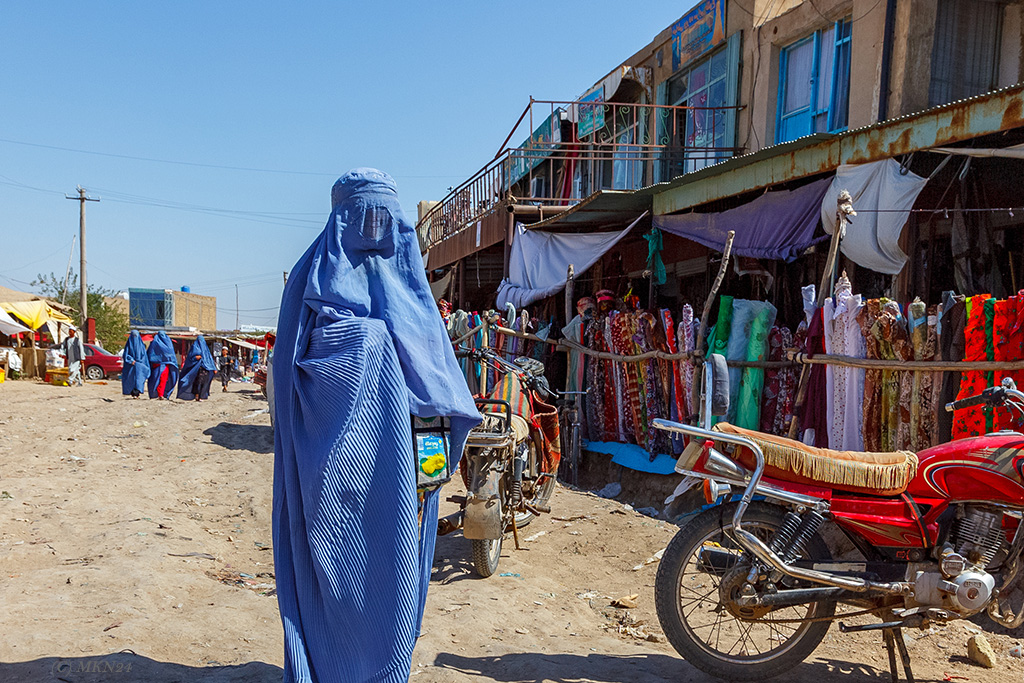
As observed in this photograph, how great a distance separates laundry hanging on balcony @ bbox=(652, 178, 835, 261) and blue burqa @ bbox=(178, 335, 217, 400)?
1163 centimetres

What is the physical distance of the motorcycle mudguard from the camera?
13.4 ft

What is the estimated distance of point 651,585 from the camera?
451cm

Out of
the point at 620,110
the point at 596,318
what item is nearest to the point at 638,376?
the point at 596,318

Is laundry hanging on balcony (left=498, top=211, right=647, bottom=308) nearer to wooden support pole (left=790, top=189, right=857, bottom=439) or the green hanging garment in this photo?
the green hanging garment

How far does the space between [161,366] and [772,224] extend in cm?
1348

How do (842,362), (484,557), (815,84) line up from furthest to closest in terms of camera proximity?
1. (815,84)
2. (842,362)
3. (484,557)

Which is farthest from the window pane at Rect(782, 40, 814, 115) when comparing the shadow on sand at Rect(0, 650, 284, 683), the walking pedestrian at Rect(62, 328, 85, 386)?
the walking pedestrian at Rect(62, 328, 85, 386)

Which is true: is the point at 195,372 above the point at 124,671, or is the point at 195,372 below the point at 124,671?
below

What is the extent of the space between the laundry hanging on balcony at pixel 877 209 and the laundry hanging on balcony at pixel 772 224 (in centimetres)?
44

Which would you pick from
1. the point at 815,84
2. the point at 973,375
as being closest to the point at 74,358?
the point at 815,84

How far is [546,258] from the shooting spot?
34.4 feet

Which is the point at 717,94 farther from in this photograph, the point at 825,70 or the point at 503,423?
the point at 503,423

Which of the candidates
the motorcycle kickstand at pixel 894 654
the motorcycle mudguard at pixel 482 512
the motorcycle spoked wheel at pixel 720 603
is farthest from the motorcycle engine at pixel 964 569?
the motorcycle mudguard at pixel 482 512

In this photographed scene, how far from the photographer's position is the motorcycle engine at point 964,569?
2.76 meters
